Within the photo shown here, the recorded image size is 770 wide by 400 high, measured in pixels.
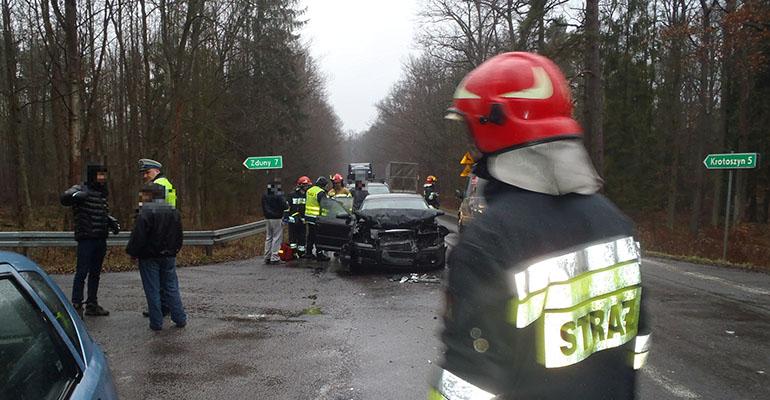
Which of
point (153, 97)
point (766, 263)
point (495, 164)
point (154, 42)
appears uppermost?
point (154, 42)

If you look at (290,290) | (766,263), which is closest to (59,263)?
(290,290)

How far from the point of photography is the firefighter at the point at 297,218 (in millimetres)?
13039

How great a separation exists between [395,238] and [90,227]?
5455mm

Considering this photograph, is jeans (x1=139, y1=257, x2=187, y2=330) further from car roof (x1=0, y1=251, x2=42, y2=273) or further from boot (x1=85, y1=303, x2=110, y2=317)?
car roof (x1=0, y1=251, x2=42, y2=273)

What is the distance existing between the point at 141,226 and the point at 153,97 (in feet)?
48.9

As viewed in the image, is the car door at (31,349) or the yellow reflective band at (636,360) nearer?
the yellow reflective band at (636,360)

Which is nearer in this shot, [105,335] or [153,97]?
[105,335]

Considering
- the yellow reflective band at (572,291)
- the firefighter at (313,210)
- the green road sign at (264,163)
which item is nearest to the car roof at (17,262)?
the yellow reflective band at (572,291)

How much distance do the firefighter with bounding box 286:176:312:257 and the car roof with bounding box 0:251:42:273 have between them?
10330 mm

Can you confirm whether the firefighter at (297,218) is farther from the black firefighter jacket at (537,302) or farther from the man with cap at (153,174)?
the black firefighter jacket at (537,302)

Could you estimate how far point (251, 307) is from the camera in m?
8.27

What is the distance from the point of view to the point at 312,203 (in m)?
13.2

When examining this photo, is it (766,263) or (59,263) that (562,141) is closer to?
(59,263)

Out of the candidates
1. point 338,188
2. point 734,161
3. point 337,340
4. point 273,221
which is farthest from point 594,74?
point 337,340
